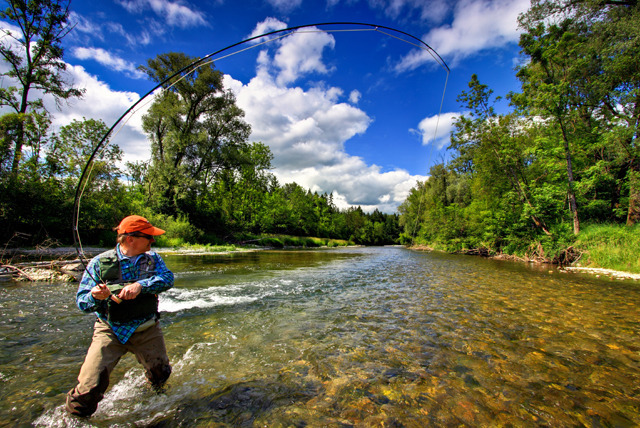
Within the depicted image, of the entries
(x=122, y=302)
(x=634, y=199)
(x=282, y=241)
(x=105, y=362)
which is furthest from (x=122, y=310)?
(x=282, y=241)

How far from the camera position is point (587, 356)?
14.7 ft

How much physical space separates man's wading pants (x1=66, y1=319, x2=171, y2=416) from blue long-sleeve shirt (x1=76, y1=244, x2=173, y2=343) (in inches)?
4.5

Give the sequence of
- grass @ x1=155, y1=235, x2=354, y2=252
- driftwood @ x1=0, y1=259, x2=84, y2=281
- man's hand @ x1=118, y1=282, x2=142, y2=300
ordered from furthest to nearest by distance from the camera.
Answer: grass @ x1=155, y1=235, x2=354, y2=252, driftwood @ x1=0, y1=259, x2=84, y2=281, man's hand @ x1=118, y1=282, x2=142, y2=300

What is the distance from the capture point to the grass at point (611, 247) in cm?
1367

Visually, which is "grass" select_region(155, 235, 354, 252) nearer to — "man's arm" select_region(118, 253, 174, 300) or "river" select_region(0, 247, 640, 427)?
"river" select_region(0, 247, 640, 427)

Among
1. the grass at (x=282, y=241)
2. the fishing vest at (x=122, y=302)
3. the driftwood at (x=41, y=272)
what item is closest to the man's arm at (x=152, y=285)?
the fishing vest at (x=122, y=302)

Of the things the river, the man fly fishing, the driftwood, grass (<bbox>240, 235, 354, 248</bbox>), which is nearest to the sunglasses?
the man fly fishing

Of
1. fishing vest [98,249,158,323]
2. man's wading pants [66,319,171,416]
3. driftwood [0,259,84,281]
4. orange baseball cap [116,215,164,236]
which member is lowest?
driftwood [0,259,84,281]

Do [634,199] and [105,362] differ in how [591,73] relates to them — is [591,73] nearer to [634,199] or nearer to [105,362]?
[634,199]

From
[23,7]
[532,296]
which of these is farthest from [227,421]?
[23,7]

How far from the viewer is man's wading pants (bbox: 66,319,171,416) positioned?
2.68m

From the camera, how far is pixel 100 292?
2.69 metres

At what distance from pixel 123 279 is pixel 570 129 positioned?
28.0 metres

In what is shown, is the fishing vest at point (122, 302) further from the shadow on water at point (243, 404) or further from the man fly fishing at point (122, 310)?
the shadow on water at point (243, 404)
